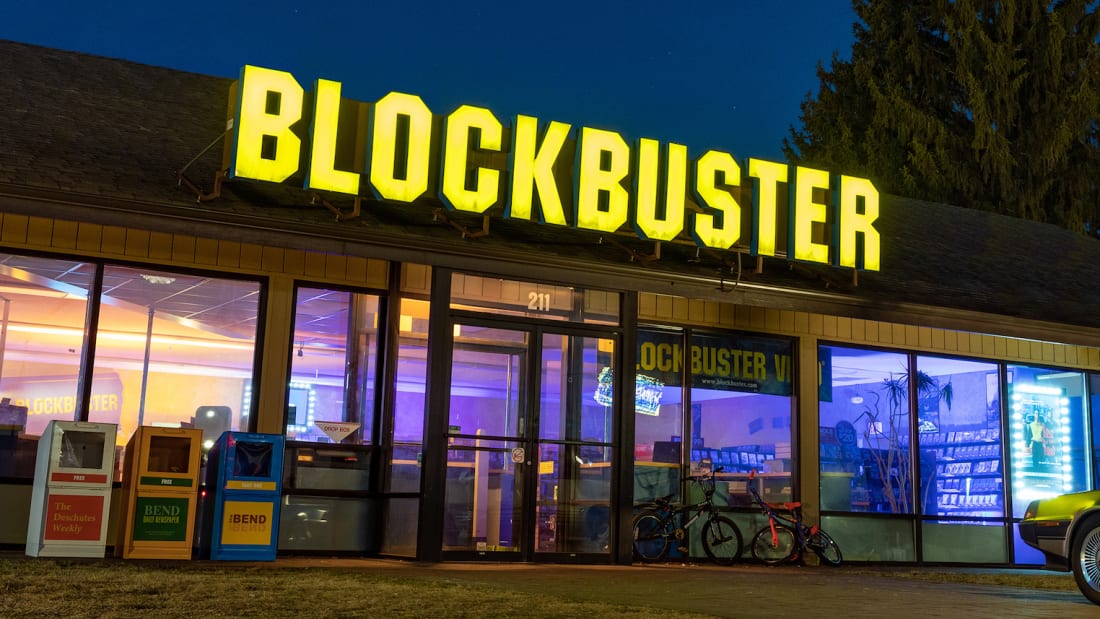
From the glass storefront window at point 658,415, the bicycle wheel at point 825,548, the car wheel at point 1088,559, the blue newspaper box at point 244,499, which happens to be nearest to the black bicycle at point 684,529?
the glass storefront window at point 658,415

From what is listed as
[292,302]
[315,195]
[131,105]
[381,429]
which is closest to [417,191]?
[315,195]

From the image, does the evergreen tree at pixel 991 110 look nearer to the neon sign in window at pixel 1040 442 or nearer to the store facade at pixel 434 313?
the neon sign in window at pixel 1040 442

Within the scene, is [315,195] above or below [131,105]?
below

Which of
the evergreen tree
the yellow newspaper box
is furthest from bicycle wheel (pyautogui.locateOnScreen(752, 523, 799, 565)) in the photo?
the evergreen tree

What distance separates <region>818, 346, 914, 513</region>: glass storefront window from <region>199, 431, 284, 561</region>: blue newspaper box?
7.51m

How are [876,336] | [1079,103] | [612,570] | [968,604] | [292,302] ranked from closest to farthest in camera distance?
[968,604] < [612,570] < [292,302] < [876,336] < [1079,103]

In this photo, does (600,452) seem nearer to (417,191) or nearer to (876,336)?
(417,191)

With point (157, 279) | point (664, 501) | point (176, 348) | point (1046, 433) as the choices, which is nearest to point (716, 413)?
point (664, 501)

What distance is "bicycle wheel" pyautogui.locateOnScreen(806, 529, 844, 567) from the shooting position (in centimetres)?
1447

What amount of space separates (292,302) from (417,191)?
80.6 inches

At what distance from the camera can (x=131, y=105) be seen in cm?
1316

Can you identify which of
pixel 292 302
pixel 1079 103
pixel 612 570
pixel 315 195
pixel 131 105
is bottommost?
pixel 612 570

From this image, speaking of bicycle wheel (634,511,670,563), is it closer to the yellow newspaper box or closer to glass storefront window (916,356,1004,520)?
glass storefront window (916,356,1004,520)

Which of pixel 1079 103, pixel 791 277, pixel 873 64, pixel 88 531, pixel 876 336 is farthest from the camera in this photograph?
pixel 873 64
